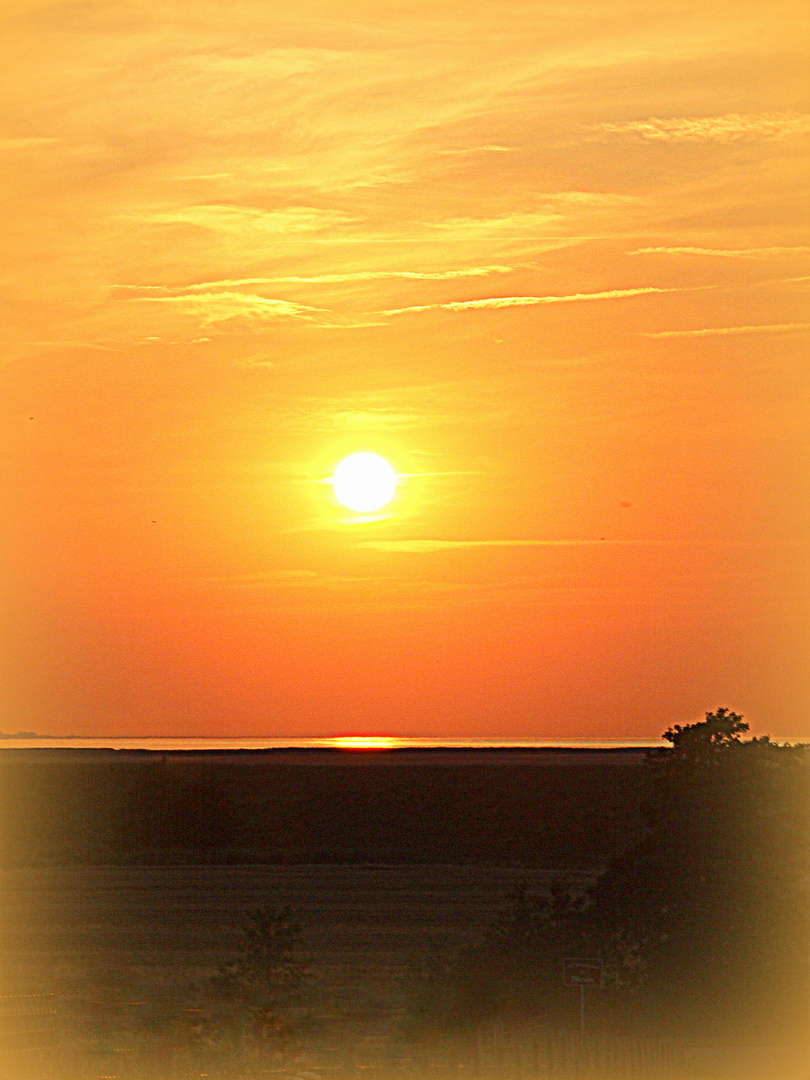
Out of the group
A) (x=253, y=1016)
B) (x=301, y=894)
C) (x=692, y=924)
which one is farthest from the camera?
(x=301, y=894)

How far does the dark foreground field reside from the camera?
44.0ft

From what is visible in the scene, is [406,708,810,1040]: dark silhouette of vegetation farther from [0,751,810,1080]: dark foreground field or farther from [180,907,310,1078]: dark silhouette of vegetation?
[180,907,310,1078]: dark silhouette of vegetation

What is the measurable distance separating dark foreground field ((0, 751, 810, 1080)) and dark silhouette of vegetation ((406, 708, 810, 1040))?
17.2 inches

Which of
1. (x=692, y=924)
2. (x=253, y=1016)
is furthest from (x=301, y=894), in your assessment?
(x=692, y=924)

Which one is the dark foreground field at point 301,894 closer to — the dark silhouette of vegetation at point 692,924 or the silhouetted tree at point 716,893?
the dark silhouette of vegetation at point 692,924

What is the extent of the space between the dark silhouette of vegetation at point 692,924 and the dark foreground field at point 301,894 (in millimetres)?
438

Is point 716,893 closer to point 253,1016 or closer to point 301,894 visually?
point 253,1016

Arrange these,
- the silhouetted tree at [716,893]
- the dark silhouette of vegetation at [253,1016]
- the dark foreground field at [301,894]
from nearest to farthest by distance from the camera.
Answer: the dark silhouette of vegetation at [253,1016] → the dark foreground field at [301,894] → the silhouetted tree at [716,893]

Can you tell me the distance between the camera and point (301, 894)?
31.5m

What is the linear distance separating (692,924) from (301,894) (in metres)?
18.7

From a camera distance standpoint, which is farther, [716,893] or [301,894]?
[301,894]

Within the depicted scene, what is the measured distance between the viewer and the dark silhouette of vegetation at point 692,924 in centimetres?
1367

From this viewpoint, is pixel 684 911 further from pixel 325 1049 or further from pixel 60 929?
pixel 60 929

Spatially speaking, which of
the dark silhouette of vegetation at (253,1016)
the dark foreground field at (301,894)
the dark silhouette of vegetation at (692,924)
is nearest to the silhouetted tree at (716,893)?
the dark silhouette of vegetation at (692,924)
